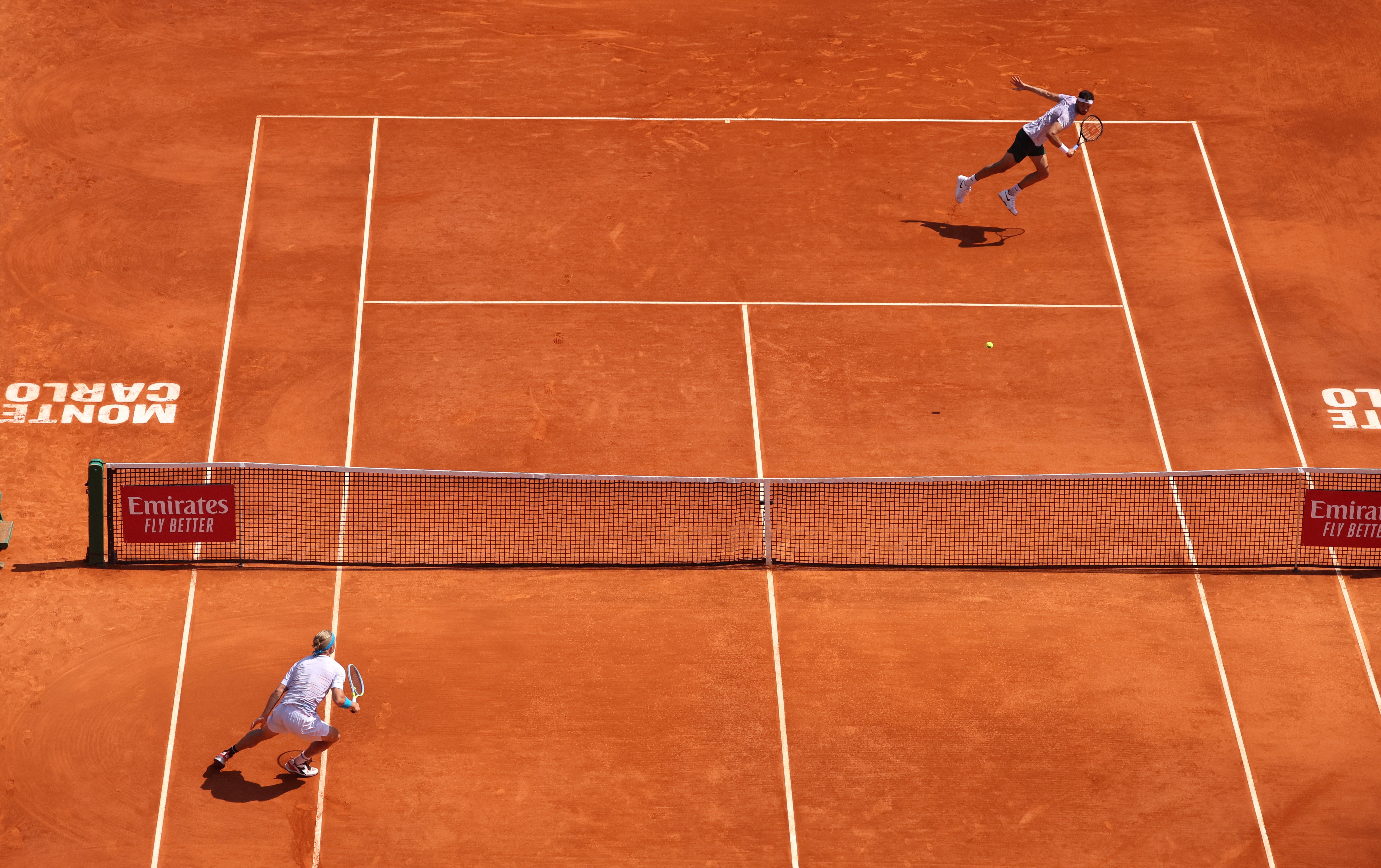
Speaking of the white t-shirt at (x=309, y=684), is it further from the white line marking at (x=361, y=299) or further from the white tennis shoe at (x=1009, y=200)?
the white tennis shoe at (x=1009, y=200)

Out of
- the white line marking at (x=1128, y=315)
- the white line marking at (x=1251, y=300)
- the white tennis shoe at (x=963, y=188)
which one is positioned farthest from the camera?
the white tennis shoe at (x=963, y=188)

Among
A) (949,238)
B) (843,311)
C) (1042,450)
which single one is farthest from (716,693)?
(949,238)

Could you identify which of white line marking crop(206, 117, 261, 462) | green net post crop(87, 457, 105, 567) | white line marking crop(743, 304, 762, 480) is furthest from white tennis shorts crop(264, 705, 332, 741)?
white line marking crop(743, 304, 762, 480)

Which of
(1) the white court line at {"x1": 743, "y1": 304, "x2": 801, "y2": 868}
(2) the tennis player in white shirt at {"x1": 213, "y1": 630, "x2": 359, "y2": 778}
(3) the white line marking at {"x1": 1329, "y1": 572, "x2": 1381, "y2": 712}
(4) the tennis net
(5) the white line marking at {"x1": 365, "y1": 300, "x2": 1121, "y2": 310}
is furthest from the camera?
(5) the white line marking at {"x1": 365, "y1": 300, "x2": 1121, "y2": 310}

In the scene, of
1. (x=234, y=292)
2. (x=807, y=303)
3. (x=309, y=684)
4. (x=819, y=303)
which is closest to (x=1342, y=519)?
(x=819, y=303)

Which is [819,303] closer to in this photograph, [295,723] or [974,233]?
[974,233]

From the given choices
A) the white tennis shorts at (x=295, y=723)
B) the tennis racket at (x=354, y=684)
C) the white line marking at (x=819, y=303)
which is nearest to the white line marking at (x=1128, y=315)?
the white line marking at (x=819, y=303)

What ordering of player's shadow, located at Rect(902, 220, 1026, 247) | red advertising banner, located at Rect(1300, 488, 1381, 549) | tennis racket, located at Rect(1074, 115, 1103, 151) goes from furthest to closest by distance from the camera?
tennis racket, located at Rect(1074, 115, 1103, 151) → player's shadow, located at Rect(902, 220, 1026, 247) → red advertising banner, located at Rect(1300, 488, 1381, 549)

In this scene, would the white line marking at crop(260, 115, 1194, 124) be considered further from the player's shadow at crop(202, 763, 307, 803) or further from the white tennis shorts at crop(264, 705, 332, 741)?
the white tennis shorts at crop(264, 705, 332, 741)

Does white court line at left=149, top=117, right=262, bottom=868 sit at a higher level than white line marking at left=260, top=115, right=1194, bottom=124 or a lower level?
lower
